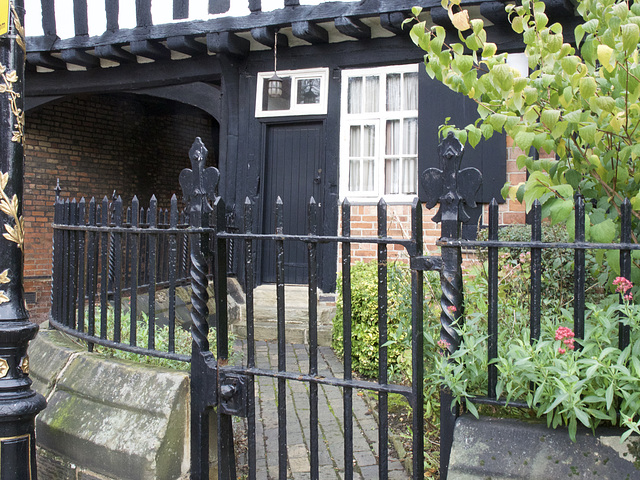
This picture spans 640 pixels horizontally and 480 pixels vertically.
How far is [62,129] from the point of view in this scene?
9.99 meters

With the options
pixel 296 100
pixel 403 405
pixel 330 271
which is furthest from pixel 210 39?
pixel 403 405

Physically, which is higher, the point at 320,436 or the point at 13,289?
the point at 13,289


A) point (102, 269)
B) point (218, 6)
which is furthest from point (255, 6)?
point (102, 269)

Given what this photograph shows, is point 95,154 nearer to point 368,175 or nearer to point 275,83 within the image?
point 275,83

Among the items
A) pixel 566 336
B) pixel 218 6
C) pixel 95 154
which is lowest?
pixel 566 336

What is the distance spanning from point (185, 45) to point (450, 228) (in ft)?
20.0

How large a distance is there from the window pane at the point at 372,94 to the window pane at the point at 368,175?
0.67 m

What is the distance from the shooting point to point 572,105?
7.09ft

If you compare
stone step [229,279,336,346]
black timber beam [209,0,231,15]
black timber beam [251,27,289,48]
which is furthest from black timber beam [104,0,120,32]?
stone step [229,279,336,346]

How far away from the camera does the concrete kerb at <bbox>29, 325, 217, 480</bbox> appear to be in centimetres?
243

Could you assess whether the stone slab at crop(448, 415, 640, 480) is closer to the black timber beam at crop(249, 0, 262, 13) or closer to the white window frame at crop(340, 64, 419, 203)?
the white window frame at crop(340, 64, 419, 203)

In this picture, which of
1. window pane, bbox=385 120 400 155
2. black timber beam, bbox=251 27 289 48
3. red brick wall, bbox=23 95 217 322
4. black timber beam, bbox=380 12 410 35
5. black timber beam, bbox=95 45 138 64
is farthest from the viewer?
red brick wall, bbox=23 95 217 322

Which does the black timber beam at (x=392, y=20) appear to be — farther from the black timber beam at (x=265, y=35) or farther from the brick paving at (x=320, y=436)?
the brick paving at (x=320, y=436)

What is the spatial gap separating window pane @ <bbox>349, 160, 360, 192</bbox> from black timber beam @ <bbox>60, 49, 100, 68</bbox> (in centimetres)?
422
